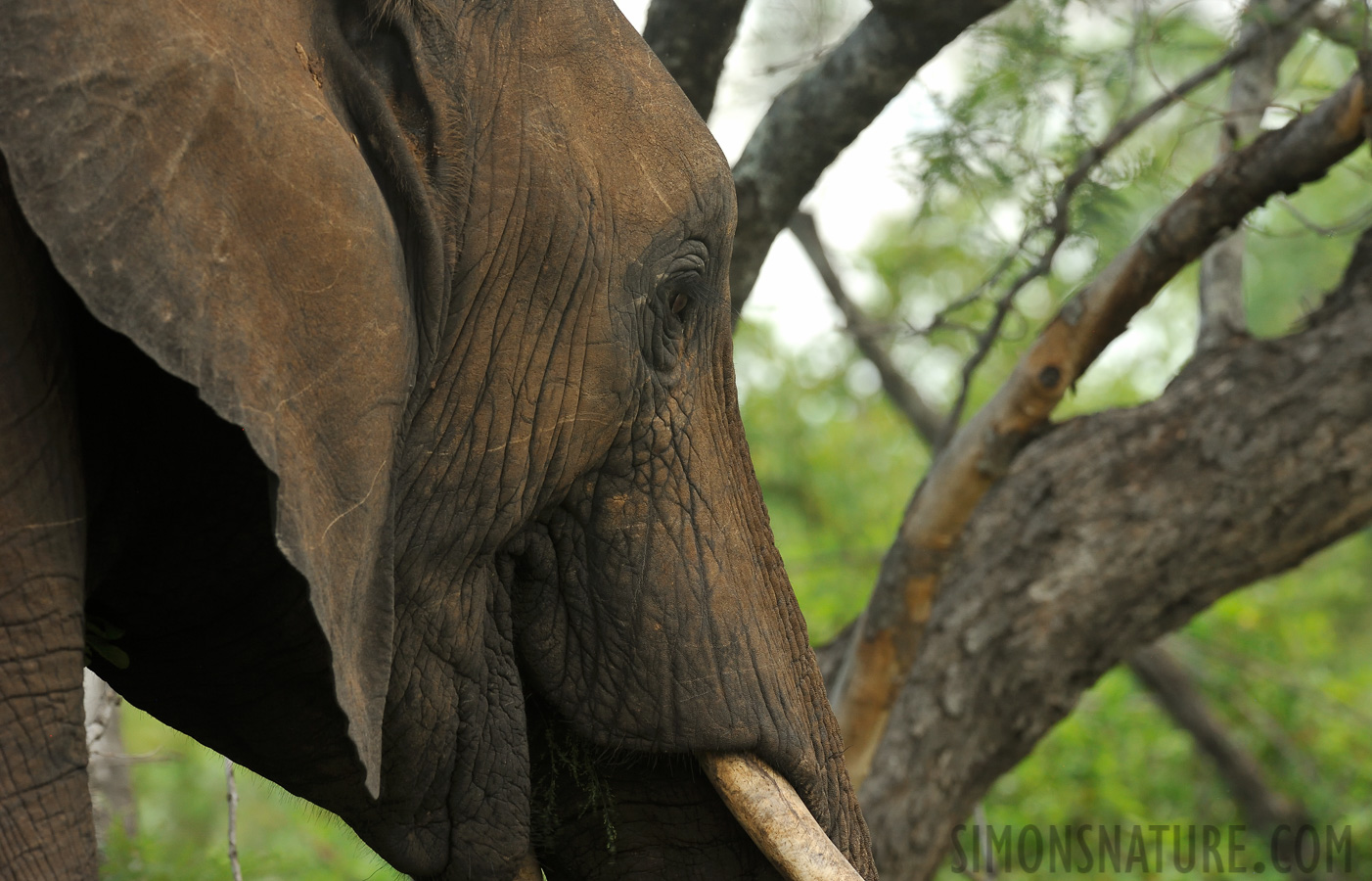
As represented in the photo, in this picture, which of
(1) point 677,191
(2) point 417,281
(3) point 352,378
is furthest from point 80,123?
(1) point 677,191

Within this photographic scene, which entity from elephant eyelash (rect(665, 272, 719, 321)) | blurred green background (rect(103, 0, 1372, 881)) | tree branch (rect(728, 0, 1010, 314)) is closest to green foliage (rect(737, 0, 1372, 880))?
blurred green background (rect(103, 0, 1372, 881))

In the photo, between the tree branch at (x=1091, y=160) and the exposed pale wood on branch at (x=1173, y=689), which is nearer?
the tree branch at (x=1091, y=160)

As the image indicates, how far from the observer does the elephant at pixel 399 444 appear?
4.67 feet

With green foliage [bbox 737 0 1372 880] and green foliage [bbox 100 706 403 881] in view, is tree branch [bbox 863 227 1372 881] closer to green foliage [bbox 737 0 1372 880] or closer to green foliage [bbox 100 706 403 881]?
green foliage [bbox 737 0 1372 880]

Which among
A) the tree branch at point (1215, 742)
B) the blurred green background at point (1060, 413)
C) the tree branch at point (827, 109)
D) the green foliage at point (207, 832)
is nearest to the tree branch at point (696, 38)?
the tree branch at point (827, 109)

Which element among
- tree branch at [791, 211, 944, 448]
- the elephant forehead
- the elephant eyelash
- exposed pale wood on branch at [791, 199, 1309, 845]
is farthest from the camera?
exposed pale wood on branch at [791, 199, 1309, 845]

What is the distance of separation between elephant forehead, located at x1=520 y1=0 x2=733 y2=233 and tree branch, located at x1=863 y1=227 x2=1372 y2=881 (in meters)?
2.03

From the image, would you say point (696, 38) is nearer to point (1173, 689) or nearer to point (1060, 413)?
point (1173, 689)

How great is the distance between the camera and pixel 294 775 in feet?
6.64

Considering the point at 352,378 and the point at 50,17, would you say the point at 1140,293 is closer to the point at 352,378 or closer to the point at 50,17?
the point at 352,378

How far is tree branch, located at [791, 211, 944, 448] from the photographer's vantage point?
191 inches

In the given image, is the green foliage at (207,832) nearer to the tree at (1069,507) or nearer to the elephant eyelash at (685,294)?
the elephant eyelash at (685,294)

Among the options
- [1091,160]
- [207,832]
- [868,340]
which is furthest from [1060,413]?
[1091,160]

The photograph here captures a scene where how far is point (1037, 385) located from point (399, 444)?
1914mm
